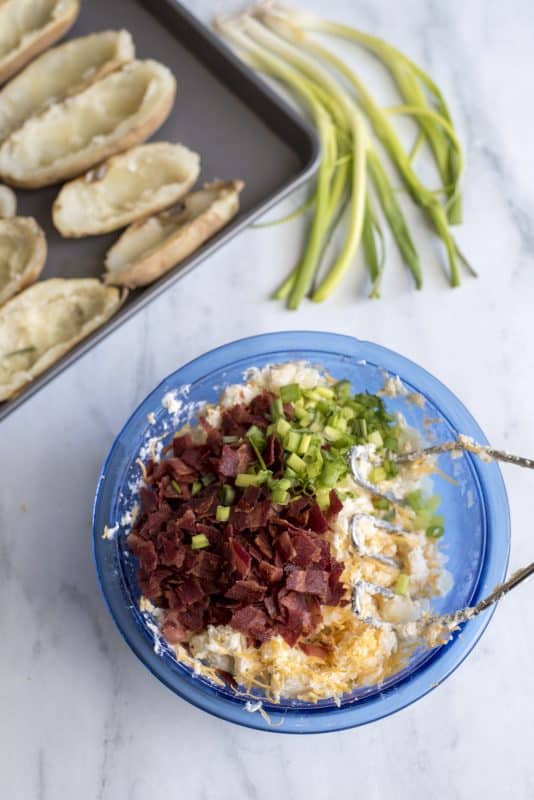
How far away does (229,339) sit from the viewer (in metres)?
2.40

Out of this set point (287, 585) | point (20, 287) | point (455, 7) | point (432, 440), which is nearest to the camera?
point (287, 585)

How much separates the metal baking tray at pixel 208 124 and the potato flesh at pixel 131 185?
0.07m

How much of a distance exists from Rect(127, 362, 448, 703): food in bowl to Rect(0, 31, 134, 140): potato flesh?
3.73 feet

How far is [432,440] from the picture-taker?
2090 mm

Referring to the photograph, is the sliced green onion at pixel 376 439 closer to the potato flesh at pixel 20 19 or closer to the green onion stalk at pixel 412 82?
the green onion stalk at pixel 412 82

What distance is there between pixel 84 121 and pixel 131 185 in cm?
24

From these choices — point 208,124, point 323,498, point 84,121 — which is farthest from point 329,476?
point 84,121

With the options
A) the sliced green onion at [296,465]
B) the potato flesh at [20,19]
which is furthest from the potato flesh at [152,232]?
the sliced green onion at [296,465]

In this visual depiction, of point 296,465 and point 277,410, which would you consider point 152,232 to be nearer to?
point 277,410

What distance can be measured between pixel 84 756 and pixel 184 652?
1.51 feet

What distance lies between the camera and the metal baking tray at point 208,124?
2.43 meters

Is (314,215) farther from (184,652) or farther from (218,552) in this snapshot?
(184,652)

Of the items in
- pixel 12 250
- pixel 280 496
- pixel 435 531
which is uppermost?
pixel 12 250

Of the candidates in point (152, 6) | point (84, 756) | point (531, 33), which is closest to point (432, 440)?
point (84, 756)
